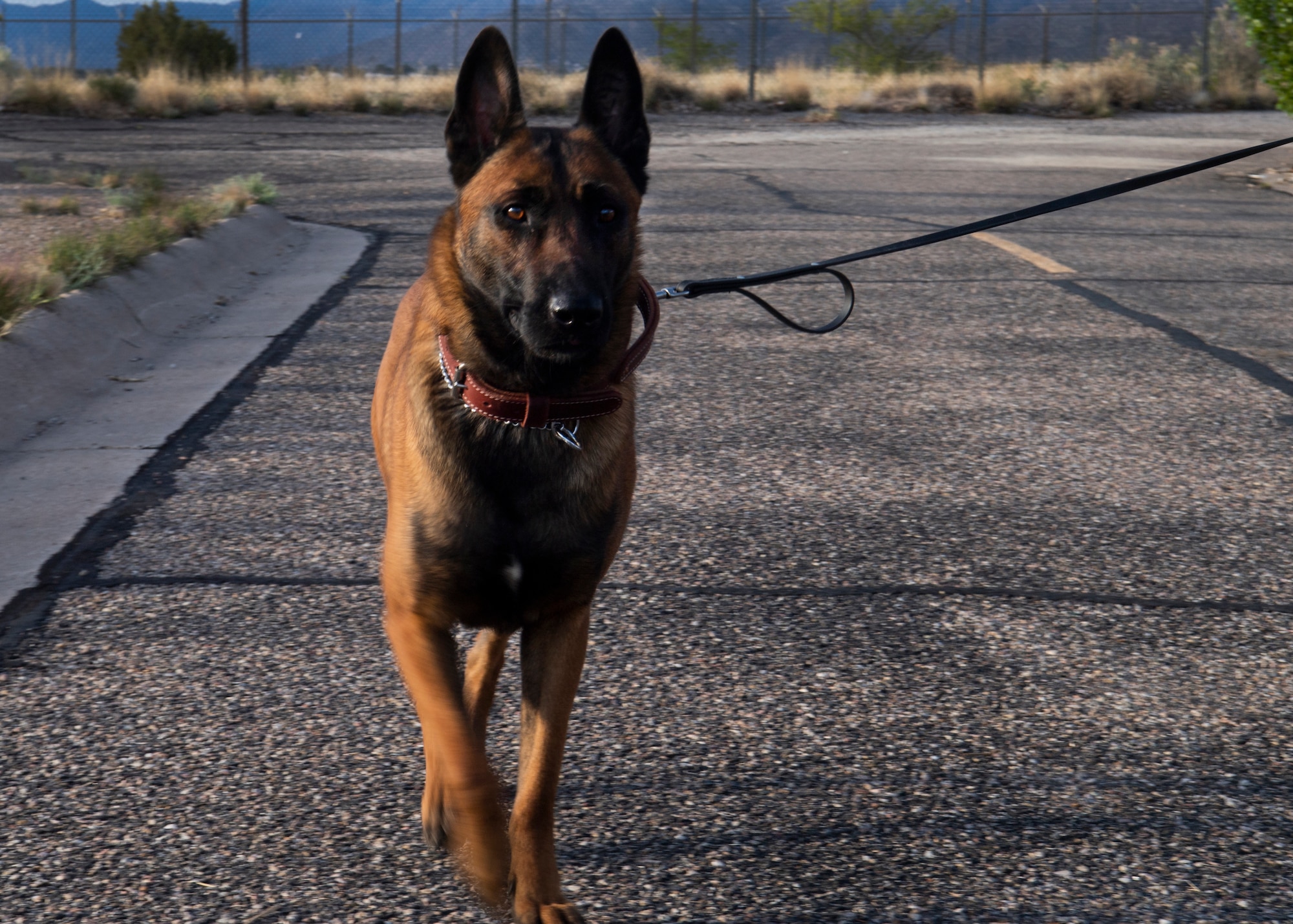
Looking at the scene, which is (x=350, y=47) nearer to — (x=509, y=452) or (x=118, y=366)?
(x=118, y=366)

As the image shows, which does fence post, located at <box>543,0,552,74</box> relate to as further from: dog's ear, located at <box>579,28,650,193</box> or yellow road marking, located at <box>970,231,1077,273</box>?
dog's ear, located at <box>579,28,650,193</box>

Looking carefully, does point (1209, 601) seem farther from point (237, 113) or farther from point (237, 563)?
point (237, 113)

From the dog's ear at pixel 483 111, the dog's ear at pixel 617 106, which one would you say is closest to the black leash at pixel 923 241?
the dog's ear at pixel 617 106

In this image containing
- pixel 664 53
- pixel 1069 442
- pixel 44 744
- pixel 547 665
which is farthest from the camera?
pixel 664 53

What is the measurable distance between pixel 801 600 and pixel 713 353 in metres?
3.30

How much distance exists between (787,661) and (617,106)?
1.56 m

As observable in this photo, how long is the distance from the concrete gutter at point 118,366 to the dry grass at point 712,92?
17.3m

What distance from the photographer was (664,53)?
131 ft

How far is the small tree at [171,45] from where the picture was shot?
31.6 m

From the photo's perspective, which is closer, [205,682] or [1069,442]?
[205,682]

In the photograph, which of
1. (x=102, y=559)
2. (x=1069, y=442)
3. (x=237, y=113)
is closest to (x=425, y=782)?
(x=102, y=559)

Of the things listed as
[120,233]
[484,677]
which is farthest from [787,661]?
[120,233]

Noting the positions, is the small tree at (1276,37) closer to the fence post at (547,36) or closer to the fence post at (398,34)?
the fence post at (547,36)

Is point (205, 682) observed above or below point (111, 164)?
below
